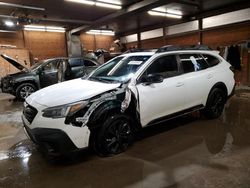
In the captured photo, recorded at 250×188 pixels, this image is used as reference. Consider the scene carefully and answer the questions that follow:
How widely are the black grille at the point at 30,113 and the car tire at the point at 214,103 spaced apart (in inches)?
124

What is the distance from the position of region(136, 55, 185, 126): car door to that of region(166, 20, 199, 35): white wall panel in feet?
28.3

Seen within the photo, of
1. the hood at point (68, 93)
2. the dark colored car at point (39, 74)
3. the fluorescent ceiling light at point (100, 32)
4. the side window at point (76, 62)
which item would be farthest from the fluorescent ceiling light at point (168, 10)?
the hood at point (68, 93)

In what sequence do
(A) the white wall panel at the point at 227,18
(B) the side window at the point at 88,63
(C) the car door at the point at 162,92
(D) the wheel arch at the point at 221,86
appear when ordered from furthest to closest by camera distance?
(A) the white wall panel at the point at 227,18 → (B) the side window at the point at 88,63 → (D) the wheel arch at the point at 221,86 → (C) the car door at the point at 162,92

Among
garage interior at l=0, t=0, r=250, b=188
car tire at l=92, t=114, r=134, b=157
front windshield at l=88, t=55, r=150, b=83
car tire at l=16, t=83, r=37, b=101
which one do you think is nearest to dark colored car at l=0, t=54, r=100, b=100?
A: car tire at l=16, t=83, r=37, b=101

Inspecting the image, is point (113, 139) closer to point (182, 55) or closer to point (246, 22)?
point (182, 55)

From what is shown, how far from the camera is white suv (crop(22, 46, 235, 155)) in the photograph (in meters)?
2.63

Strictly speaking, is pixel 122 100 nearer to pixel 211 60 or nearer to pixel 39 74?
pixel 211 60

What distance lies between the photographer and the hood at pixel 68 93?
273cm

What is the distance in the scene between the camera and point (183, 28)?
469 inches

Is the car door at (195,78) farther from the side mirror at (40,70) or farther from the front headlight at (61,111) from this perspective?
the side mirror at (40,70)

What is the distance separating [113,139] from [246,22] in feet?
29.7

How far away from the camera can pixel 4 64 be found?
37.0 feet

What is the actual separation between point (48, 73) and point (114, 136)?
5.76 m

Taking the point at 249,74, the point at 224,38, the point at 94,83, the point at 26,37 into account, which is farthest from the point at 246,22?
the point at 26,37
